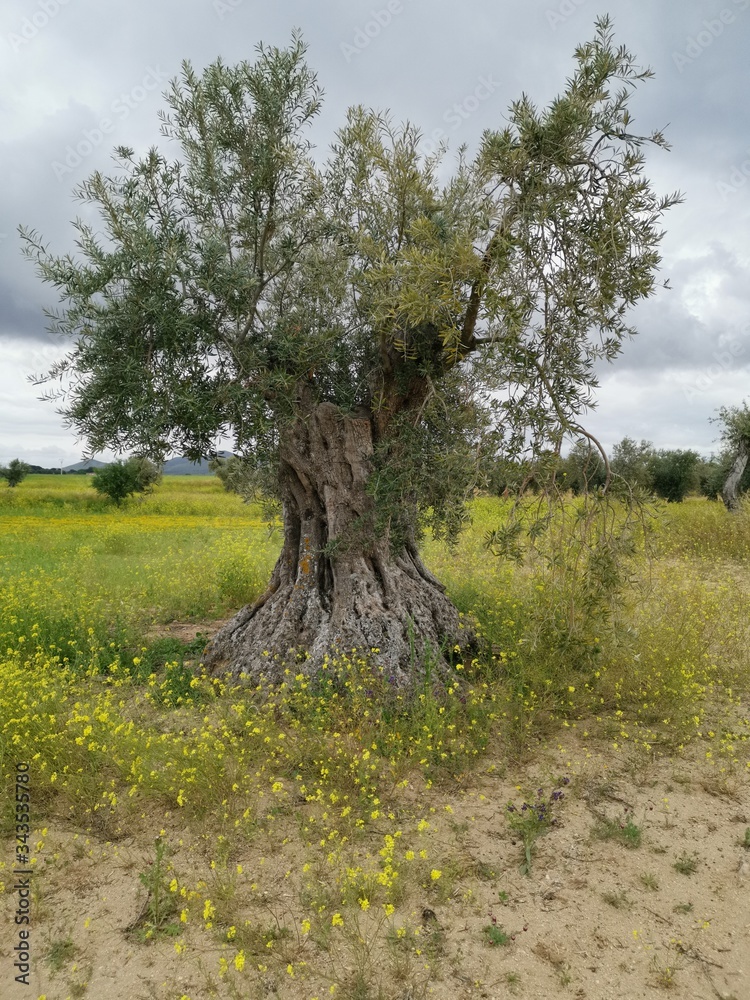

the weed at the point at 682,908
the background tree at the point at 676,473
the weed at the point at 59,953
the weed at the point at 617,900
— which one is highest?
the background tree at the point at 676,473

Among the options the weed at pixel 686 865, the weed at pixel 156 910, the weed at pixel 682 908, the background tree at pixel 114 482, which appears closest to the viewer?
the weed at pixel 156 910

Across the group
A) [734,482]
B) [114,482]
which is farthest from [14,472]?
[734,482]

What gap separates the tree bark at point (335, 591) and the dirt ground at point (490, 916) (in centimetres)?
224

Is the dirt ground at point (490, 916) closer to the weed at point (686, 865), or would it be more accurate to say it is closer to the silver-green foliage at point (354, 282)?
the weed at point (686, 865)

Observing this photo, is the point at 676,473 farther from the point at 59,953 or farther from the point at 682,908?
the point at 59,953

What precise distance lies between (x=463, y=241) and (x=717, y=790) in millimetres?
5656

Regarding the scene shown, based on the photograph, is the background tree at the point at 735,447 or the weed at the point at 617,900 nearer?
the weed at the point at 617,900

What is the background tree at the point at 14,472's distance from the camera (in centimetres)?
4684

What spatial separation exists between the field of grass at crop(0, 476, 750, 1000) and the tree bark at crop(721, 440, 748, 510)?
1824 cm

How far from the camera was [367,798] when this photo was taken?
5.46m

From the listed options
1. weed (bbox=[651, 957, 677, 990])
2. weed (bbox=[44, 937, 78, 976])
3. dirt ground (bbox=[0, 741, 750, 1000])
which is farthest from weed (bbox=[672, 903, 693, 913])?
weed (bbox=[44, 937, 78, 976])

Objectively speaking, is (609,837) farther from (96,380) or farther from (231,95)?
(231,95)

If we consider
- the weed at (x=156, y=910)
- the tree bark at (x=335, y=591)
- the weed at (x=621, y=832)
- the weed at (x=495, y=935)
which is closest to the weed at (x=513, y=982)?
the weed at (x=495, y=935)

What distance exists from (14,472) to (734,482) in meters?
46.6
